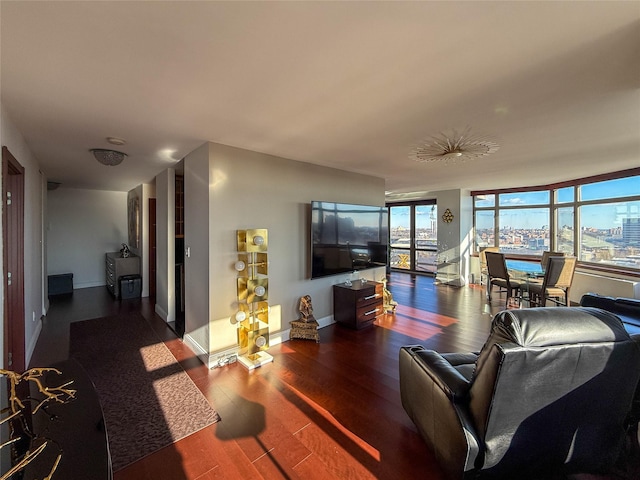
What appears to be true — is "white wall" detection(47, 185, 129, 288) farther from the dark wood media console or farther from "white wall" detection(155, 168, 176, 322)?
the dark wood media console

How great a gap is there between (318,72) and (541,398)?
2.09 metres

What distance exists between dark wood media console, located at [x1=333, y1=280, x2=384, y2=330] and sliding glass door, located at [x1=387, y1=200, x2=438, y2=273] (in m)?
4.67

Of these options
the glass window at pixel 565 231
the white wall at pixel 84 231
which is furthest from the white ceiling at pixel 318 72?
the white wall at pixel 84 231

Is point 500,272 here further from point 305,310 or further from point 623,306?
point 305,310

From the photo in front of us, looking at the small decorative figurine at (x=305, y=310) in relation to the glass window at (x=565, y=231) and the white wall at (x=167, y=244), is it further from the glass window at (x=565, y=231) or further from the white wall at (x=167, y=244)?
the glass window at (x=565, y=231)

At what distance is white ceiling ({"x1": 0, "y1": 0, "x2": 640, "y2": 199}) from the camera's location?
125cm

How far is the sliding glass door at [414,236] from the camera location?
28.0 ft

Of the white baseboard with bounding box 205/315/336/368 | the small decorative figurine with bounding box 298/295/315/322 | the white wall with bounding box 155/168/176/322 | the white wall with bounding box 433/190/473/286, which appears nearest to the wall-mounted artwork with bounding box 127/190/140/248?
the white wall with bounding box 155/168/176/322

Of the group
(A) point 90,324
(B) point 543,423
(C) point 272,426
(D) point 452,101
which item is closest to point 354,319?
(C) point 272,426

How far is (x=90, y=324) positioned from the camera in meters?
4.27

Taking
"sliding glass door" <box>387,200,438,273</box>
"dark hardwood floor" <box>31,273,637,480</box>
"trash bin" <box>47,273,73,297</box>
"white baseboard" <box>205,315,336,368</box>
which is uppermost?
"sliding glass door" <box>387,200,438,273</box>

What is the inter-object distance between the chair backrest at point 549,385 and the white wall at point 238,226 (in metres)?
2.54

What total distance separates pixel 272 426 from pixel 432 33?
8.66 feet

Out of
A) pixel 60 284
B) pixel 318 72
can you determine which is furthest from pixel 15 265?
pixel 60 284
